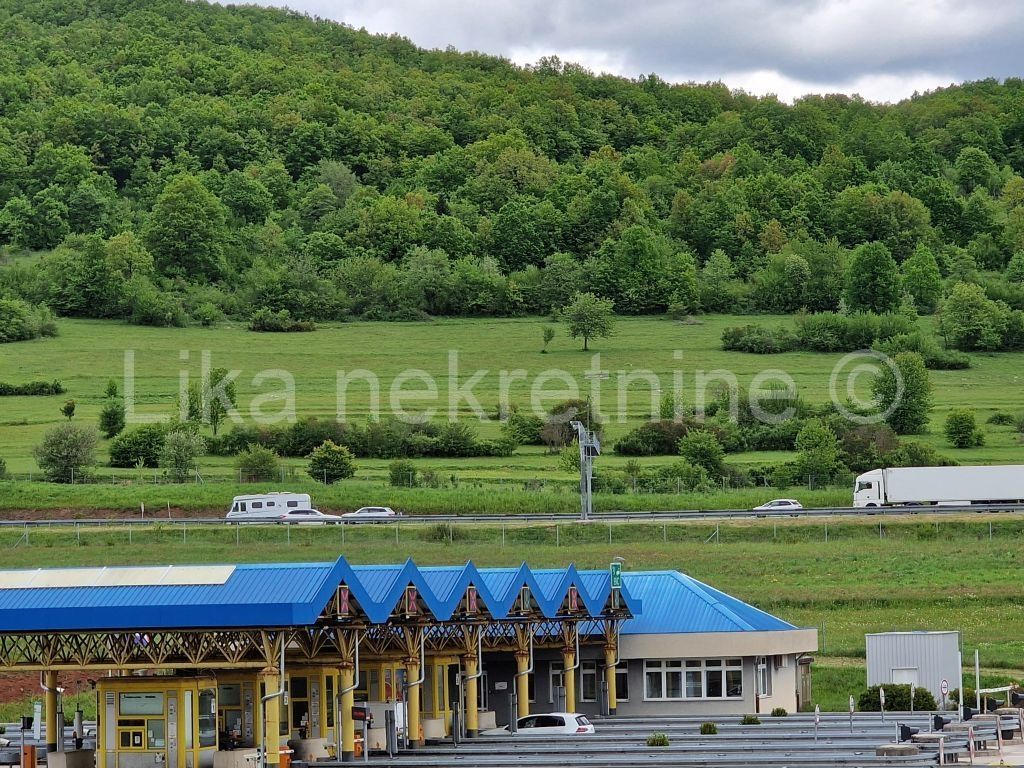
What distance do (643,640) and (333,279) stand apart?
442 ft

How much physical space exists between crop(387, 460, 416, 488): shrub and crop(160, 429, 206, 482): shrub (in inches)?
512

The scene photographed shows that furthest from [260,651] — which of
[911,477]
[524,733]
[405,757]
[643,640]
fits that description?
[911,477]

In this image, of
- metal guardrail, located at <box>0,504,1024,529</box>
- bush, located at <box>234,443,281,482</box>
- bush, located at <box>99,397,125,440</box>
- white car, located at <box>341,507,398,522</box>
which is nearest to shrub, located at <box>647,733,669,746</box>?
metal guardrail, located at <box>0,504,1024,529</box>

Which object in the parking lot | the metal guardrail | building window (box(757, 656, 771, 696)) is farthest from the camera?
the metal guardrail

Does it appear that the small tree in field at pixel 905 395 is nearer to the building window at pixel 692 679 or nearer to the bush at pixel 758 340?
the bush at pixel 758 340

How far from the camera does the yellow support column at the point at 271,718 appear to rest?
3388cm

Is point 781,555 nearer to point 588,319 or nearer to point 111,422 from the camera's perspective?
point 111,422

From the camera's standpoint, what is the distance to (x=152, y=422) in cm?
11931

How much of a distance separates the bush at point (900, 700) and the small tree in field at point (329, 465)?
58.4 meters

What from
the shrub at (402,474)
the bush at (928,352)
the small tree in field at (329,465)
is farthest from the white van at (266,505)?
the bush at (928,352)

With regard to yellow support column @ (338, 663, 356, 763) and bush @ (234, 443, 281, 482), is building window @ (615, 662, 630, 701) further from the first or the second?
bush @ (234, 443, 281, 482)

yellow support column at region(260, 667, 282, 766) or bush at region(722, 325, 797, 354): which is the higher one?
bush at region(722, 325, 797, 354)

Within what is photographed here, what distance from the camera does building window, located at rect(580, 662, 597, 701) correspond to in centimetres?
5109

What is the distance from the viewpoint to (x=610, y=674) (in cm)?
5025
